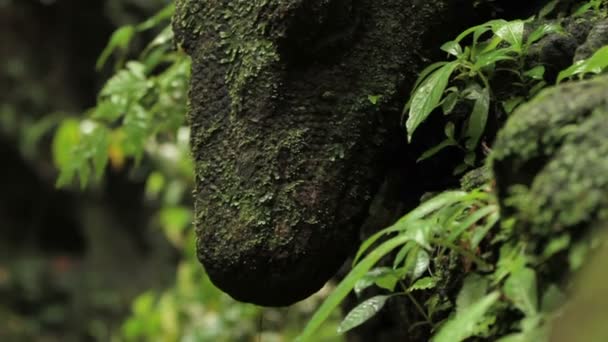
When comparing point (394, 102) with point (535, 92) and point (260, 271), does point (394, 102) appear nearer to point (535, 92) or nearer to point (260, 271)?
point (535, 92)

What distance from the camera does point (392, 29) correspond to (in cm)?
184

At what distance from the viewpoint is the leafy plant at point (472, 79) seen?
1.70 metres

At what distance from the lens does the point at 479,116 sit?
1736 mm

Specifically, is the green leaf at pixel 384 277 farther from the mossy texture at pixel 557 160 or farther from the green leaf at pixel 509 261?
the mossy texture at pixel 557 160

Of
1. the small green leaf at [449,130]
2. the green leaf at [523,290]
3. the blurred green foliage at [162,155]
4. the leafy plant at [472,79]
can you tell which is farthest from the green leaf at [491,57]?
the blurred green foliage at [162,155]

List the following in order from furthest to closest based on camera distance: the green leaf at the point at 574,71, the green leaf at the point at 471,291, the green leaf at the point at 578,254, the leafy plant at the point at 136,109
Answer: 1. the leafy plant at the point at 136,109
2. the green leaf at the point at 574,71
3. the green leaf at the point at 471,291
4. the green leaf at the point at 578,254

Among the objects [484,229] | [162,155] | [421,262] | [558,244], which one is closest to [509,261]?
[484,229]

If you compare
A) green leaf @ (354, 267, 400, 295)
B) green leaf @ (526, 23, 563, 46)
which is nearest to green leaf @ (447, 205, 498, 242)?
green leaf @ (354, 267, 400, 295)

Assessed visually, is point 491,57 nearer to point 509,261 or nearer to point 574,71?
point 574,71

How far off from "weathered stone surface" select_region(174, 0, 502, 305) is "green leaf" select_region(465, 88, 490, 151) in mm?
162

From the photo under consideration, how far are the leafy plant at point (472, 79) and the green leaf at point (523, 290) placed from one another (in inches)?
18.5

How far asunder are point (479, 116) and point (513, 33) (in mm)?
166

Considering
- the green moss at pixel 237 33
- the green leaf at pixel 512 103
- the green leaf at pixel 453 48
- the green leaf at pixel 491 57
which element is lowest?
the green leaf at pixel 512 103

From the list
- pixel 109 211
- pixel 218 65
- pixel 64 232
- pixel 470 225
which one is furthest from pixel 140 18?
pixel 470 225
